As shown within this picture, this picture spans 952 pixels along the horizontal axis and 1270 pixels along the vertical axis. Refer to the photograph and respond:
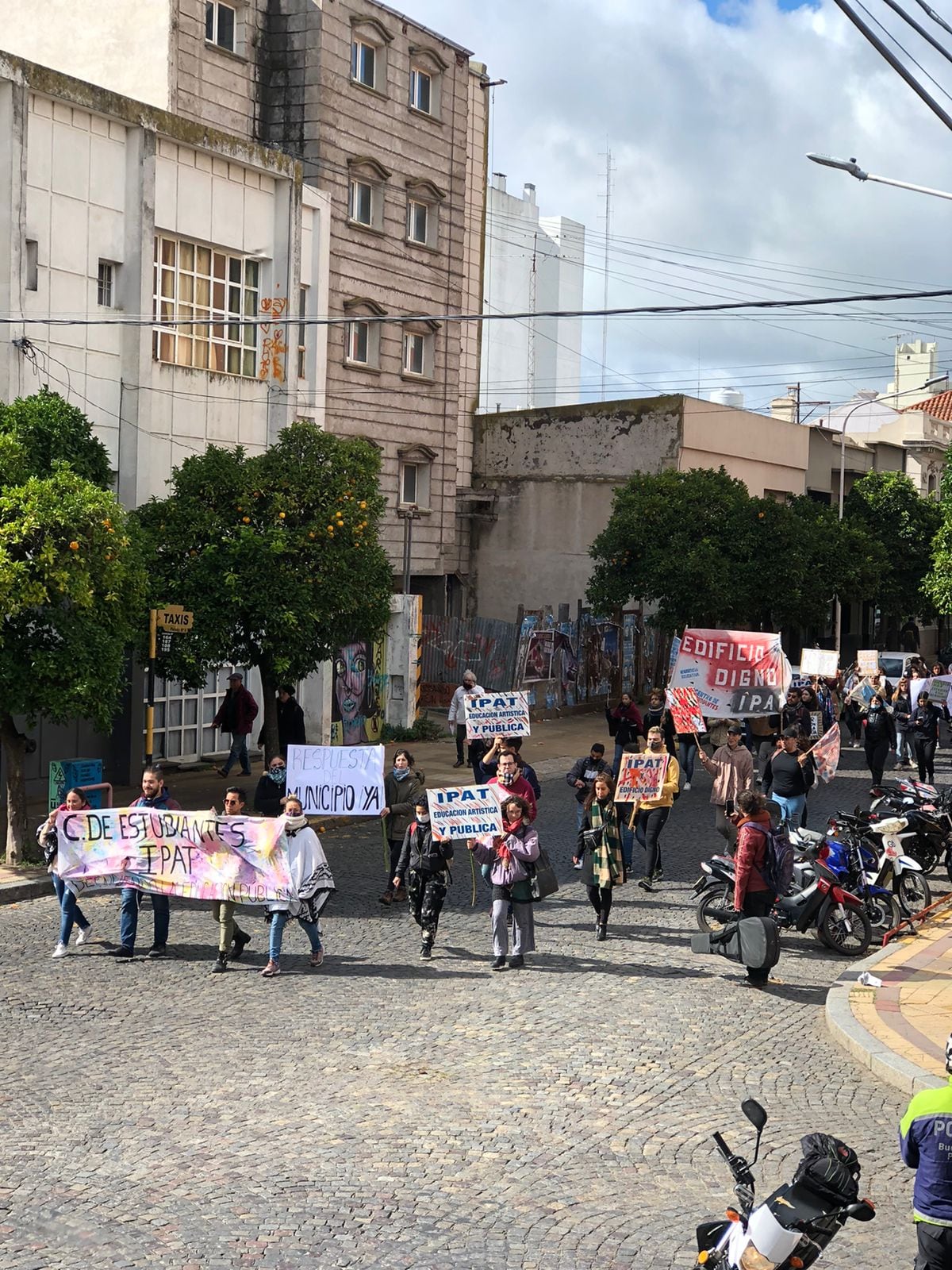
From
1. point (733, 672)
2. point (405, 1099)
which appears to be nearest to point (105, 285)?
point (733, 672)

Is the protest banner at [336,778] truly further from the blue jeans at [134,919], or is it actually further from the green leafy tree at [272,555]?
the green leafy tree at [272,555]

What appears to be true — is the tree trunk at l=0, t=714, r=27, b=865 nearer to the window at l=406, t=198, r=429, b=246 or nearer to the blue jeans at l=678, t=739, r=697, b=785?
the blue jeans at l=678, t=739, r=697, b=785

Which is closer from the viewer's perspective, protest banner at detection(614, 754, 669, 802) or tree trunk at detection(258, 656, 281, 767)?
protest banner at detection(614, 754, 669, 802)

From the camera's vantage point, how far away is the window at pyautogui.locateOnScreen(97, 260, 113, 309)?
75.0 ft

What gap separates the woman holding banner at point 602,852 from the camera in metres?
13.9

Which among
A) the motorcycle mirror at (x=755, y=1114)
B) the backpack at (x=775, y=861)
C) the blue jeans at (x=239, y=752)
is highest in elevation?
the motorcycle mirror at (x=755, y=1114)

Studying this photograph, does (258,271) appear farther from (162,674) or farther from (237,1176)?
(237,1176)

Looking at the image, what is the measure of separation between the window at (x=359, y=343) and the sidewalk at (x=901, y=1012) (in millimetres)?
24587

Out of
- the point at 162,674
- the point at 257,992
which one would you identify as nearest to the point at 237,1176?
the point at 257,992

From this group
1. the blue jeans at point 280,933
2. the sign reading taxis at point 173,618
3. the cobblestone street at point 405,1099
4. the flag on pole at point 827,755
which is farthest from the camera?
the flag on pole at point 827,755

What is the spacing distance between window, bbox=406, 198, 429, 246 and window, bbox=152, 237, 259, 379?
12.5 metres

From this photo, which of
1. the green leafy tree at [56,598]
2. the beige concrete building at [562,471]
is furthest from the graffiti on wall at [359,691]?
the green leafy tree at [56,598]

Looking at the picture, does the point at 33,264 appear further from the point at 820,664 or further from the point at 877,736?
the point at 820,664

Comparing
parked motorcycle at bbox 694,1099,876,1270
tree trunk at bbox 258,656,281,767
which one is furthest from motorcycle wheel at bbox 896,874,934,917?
parked motorcycle at bbox 694,1099,876,1270
